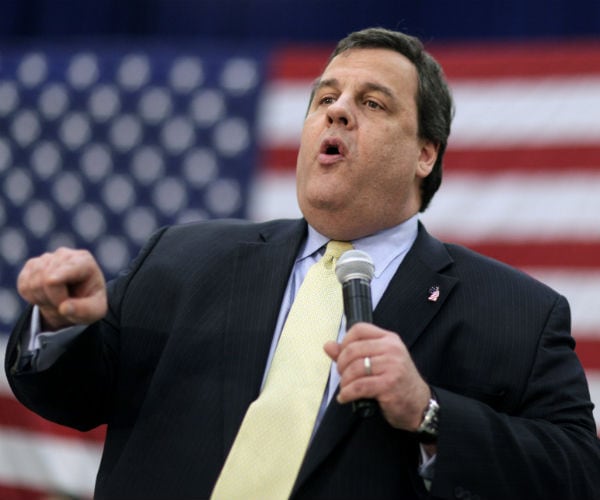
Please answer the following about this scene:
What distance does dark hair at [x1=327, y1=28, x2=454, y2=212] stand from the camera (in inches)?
84.1

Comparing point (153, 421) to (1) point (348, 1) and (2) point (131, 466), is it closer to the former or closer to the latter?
(2) point (131, 466)

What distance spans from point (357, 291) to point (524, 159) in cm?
201

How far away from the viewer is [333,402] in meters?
1.68

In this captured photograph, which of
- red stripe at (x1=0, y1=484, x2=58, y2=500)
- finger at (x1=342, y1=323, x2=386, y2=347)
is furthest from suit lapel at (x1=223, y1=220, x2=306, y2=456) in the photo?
red stripe at (x1=0, y1=484, x2=58, y2=500)

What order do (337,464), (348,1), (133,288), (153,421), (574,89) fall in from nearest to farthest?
(337,464) < (153,421) < (133,288) < (574,89) < (348,1)

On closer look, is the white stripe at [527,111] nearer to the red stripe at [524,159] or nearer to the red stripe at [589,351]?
the red stripe at [524,159]

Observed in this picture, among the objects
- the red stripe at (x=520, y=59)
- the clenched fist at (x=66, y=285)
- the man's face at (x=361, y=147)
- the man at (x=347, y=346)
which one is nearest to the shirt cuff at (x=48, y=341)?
the man at (x=347, y=346)

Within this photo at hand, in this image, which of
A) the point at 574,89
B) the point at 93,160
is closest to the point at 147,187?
the point at 93,160

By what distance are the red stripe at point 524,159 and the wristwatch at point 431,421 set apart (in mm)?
1935

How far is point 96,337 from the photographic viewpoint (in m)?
1.73

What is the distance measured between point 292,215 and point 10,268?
1.18 m

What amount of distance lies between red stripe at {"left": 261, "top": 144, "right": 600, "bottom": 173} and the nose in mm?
1510

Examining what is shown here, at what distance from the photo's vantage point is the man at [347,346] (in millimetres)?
1608

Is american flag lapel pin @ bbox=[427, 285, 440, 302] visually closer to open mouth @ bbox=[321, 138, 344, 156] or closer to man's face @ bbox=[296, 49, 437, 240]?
man's face @ bbox=[296, 49, 437, 240]
